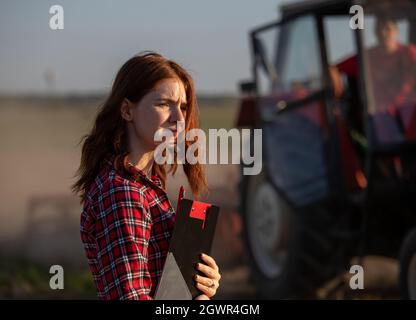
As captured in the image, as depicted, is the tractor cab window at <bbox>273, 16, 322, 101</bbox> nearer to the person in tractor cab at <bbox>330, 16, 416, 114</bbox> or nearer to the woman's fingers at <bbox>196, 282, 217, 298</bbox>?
the person in tractor cab at <bbox>330, 16, 416, 114</bbox>

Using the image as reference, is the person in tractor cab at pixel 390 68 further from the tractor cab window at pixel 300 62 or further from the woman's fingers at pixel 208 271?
the woman's fingers at pixel 208 271

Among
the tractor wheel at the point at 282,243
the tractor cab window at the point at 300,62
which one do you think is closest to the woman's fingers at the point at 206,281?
the tractor wheel at the point at 282,243

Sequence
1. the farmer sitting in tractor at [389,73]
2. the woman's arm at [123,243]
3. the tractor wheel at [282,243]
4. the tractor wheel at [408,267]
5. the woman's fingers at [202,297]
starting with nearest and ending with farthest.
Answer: the woman's arm at [123,243]
the woman's fingers at [202,297]
the tractor wheel at [408,267]
the farmer sitting in tractor at [389,73]
the tractor wheel at [282,243]

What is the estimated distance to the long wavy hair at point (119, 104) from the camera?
2053mm

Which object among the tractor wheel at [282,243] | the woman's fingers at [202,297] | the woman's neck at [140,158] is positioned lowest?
the tractor wheel at [282,243]

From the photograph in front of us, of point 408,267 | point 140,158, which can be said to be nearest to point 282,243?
point 408,267

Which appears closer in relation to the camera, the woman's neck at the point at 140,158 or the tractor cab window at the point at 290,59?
the woman's neck at the point at 140,158

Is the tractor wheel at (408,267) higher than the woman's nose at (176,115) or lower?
lower

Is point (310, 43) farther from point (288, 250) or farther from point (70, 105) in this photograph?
point (70, 105)

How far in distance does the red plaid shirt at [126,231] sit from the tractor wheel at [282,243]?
3884 mm

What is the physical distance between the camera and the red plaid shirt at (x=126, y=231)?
1.89 metres

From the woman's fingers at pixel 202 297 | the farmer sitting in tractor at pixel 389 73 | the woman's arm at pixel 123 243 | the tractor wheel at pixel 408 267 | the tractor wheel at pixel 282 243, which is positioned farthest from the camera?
the tractor wheel at pixel 282 243

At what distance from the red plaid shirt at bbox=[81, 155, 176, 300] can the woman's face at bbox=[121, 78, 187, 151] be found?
0.33 feet
